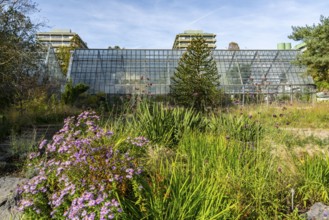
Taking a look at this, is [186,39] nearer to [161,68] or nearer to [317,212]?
[161,68]

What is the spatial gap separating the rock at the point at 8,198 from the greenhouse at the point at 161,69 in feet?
67.7

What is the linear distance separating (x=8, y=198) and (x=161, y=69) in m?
23.7

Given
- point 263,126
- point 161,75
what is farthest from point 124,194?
point 161,75

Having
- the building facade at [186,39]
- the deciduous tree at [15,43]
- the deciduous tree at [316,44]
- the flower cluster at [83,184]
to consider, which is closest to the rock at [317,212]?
the flower cluster at [83,184]

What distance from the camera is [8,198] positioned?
125 inches

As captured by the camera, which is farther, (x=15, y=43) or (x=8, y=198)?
(x=15, y=43)

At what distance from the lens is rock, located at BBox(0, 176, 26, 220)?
2.92 meters

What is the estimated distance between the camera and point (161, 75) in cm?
2581

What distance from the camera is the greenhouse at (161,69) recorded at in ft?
82.3

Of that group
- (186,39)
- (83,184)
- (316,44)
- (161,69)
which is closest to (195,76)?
(316,44)

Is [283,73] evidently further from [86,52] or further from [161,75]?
[86,52]

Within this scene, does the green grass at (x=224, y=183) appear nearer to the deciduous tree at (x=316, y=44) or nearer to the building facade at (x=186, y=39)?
the deciduous tree at (x=316, y=44)

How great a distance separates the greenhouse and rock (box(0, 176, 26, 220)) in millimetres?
20639

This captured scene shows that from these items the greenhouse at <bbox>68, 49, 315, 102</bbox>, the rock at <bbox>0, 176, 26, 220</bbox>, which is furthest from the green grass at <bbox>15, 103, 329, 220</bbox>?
the greenhouse at <bbox>68, 49, 315, 102</bbox>
